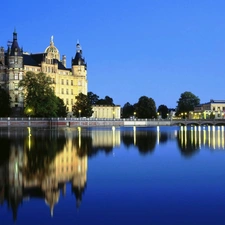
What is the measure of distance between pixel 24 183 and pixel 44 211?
174 inches

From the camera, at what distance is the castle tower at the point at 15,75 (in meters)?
122

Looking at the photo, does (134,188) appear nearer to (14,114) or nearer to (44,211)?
(44,211)

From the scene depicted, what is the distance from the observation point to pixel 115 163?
76.8ft

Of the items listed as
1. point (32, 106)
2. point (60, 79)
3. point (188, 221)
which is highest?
point (60, 79)

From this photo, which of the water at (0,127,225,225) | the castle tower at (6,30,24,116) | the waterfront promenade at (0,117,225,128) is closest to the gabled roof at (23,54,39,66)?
the castle tower at (6,30,24,116)

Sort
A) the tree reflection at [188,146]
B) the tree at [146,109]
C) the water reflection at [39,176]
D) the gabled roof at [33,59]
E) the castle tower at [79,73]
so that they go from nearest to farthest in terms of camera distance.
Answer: the water reflection at [39,176] → the tree reflection at [188,146] → the gabled roof at [33,59] → the tree at [146,109] → the castle tower at [79,73]

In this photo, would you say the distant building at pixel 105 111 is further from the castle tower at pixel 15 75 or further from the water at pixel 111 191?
the water at pixel 111 191

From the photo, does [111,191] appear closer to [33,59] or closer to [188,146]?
[188,146]

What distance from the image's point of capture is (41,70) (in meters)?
135

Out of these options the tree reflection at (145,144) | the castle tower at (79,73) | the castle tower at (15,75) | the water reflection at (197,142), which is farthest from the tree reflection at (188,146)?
the castle tower at (79,73)

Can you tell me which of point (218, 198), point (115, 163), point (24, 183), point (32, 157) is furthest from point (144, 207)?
point (32, 157)

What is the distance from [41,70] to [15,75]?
13.1 m

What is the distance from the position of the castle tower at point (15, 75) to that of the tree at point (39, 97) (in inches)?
1025

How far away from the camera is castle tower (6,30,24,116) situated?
122 m
